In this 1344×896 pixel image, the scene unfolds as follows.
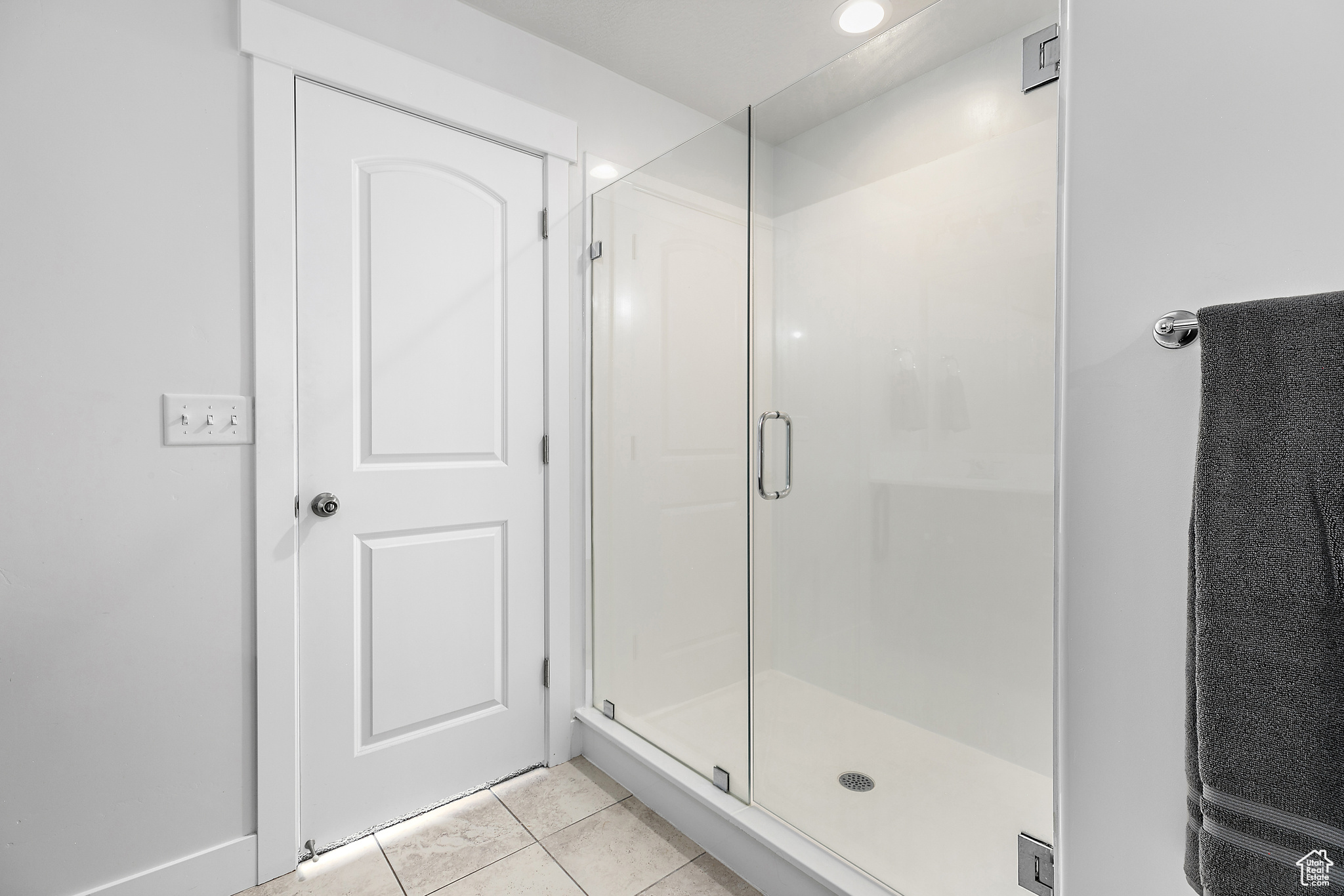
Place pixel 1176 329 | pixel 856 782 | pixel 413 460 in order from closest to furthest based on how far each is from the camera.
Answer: pixel 1176 329
pixel 856 782
pixel 413 460

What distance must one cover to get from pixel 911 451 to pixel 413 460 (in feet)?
4.35

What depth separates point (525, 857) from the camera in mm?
1560

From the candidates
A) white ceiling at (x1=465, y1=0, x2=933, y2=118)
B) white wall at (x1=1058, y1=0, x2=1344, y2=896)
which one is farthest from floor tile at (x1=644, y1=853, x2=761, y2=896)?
white ceiling at (x1=465, y1=0, x2=933, y2=118)

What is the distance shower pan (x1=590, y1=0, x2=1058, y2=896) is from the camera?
1.07 metres

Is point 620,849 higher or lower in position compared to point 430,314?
lower

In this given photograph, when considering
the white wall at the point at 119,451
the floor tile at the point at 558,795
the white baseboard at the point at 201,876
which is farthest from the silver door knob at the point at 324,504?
the floor tile at the point at 558,795

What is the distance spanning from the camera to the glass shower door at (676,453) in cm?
159

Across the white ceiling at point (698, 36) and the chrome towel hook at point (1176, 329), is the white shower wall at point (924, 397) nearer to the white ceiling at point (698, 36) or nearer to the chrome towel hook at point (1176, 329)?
the chrome towel hook at point (1176, 329)

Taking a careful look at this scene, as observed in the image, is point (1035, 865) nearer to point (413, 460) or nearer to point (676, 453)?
point (676, 453)

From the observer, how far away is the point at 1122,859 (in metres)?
0.77

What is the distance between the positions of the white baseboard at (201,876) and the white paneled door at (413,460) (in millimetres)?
140

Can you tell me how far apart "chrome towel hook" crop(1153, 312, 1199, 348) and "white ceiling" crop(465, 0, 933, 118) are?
148 centimetres

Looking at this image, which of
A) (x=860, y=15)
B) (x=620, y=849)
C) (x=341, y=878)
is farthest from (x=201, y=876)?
(x=860, y=15)

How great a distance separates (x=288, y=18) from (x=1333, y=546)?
7.05ft
